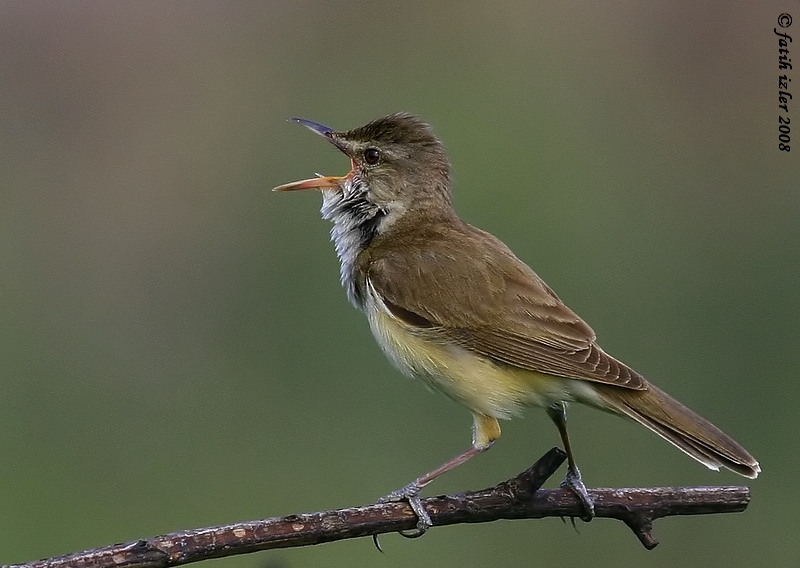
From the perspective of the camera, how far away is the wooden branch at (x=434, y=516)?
11.5 ft

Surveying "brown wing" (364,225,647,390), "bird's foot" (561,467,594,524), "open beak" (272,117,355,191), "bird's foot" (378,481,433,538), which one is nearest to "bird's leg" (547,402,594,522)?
"bird's foot" (561,467,594,524)

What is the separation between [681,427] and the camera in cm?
458

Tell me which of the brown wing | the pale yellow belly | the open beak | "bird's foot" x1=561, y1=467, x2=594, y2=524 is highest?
the open beak

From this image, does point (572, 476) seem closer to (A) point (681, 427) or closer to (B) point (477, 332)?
(A) point (681, 427)

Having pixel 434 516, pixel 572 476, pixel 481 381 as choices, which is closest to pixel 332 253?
pixel 481 381

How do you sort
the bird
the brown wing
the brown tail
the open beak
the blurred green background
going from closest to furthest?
the brown tail
the bird
the brown wing
the open beak
the blurred green background

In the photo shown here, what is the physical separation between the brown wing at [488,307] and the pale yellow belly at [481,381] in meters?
0.04

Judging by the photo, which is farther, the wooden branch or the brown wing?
the brown wing

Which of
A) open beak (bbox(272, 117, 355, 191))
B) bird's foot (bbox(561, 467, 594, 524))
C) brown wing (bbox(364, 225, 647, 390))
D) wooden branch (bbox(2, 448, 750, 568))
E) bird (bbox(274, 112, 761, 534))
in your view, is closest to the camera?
wooden branch (bbox(2, 448, 750, 568))

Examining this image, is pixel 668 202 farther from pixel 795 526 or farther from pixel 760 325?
pixel 795 526

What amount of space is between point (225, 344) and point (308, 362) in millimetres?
591

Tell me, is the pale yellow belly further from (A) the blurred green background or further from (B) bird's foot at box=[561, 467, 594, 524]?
(A) the blurred green background

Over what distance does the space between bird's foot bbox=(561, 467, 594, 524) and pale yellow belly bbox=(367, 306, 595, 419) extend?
0.34 m

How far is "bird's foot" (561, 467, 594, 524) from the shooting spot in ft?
14.2
